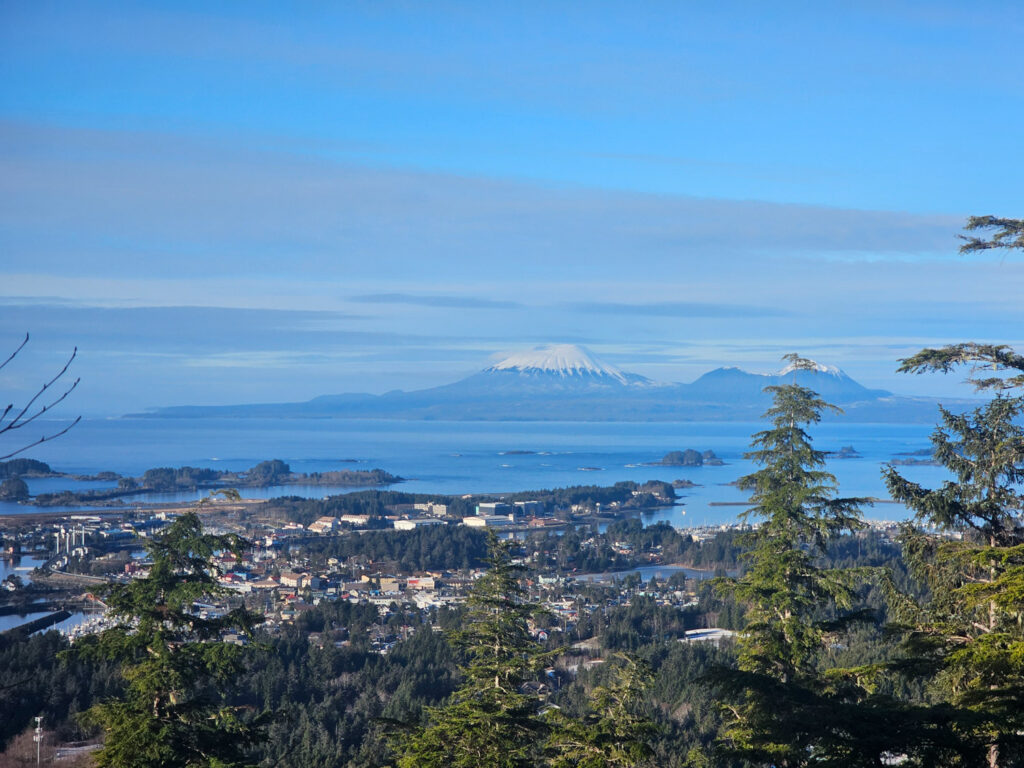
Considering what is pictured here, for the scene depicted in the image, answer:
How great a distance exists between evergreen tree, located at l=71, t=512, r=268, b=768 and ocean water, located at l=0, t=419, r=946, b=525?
4742 centimetres

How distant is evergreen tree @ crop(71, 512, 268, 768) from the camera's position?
6.59 meters

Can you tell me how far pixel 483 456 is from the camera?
4579 inches

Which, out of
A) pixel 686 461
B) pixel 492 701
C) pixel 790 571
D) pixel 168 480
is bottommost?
pixel 686 461

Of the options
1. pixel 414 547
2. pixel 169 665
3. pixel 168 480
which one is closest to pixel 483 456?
pixel 168 480

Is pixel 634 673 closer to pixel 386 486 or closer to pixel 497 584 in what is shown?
pixel 497 584

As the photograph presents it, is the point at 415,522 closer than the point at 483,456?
Yes

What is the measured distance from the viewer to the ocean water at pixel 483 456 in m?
75.9

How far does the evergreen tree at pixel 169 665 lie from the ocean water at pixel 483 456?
47.4m

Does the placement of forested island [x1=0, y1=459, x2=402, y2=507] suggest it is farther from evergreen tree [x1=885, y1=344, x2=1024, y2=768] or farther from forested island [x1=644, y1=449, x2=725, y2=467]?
evergreen tree [x1=885, y1=344, x2=1024, y2=768]

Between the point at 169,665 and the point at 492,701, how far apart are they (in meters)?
3.12

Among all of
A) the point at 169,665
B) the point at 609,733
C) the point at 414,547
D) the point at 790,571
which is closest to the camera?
the point at 169,665

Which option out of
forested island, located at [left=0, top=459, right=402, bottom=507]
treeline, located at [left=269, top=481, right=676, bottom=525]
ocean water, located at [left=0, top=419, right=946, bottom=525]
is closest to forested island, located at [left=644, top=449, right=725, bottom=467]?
ocean water, located at [left=0, top=419, right=946, bottom=525]

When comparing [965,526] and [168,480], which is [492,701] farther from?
[168,480]

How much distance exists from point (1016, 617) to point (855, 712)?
3.18 m
